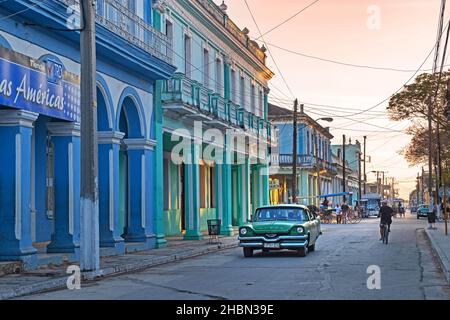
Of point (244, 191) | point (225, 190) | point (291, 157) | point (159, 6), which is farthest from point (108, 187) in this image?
point (291, 157)

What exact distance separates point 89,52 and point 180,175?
19.6 m

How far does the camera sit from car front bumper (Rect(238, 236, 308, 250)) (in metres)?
20.4

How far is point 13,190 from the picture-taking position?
50.5 feet

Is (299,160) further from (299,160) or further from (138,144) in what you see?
(138,144)

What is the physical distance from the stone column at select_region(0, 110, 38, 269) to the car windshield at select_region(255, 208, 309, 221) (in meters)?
8.18

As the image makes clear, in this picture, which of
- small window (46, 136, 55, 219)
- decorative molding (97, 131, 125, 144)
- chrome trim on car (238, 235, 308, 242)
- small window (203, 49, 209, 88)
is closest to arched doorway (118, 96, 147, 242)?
decorative molding (97, 131, 125, 144)

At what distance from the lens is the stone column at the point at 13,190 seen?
50.4ft

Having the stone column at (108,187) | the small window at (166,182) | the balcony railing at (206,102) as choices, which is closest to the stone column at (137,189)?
the stone column at (108,187)

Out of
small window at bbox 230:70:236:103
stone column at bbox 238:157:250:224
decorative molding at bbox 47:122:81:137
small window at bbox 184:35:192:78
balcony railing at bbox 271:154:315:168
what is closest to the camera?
decorative molding at bbox 47:122:81:137

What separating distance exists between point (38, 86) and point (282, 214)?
8629 millimetres

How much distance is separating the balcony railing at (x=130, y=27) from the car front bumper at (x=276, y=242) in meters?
6.53

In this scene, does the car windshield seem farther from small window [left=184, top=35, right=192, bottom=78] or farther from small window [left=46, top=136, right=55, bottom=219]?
small window [left=184, top=35, right=192, bottom=78]

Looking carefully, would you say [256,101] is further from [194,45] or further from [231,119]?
[194,45]
